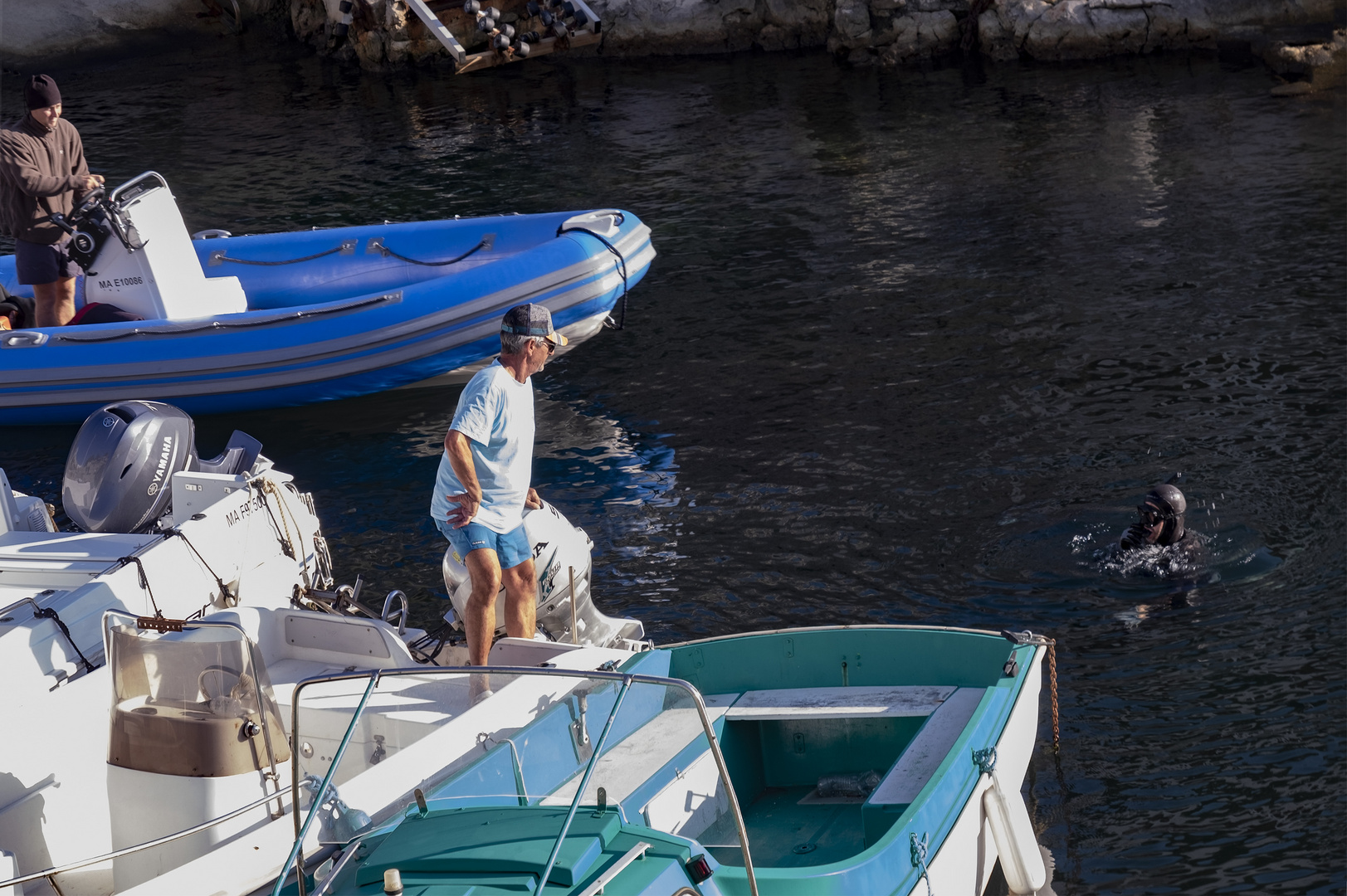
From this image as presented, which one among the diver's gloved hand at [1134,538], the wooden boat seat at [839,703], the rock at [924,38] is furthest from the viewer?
the rock at [924,38]

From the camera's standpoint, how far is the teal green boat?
3338 millimetres

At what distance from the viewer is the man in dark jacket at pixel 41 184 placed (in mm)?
8617

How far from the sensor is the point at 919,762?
448cm

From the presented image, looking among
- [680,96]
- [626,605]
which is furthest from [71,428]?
[680,96]

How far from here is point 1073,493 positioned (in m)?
7.30

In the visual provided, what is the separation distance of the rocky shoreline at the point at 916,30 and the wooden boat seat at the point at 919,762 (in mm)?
12527

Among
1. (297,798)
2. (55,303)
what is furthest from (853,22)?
(297,798)

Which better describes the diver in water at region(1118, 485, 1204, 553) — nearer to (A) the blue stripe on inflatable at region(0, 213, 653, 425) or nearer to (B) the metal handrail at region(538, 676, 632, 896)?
(B) the metal handrail at region(538, 676, 632, 896)

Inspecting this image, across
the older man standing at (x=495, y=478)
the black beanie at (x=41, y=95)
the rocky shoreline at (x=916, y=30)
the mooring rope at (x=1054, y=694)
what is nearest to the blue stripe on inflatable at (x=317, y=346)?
the black beanie at (x=41, y=95)

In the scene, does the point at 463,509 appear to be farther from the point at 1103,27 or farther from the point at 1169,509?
the point at 1103,27

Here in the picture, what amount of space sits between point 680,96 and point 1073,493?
11.8 meters

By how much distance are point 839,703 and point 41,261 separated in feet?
21.8

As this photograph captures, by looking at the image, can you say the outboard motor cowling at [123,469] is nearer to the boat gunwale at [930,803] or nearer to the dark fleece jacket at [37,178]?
the boat gunwale at [930,803]

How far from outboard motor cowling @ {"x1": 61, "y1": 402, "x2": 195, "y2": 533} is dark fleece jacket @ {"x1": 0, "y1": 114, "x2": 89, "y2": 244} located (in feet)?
9.78
